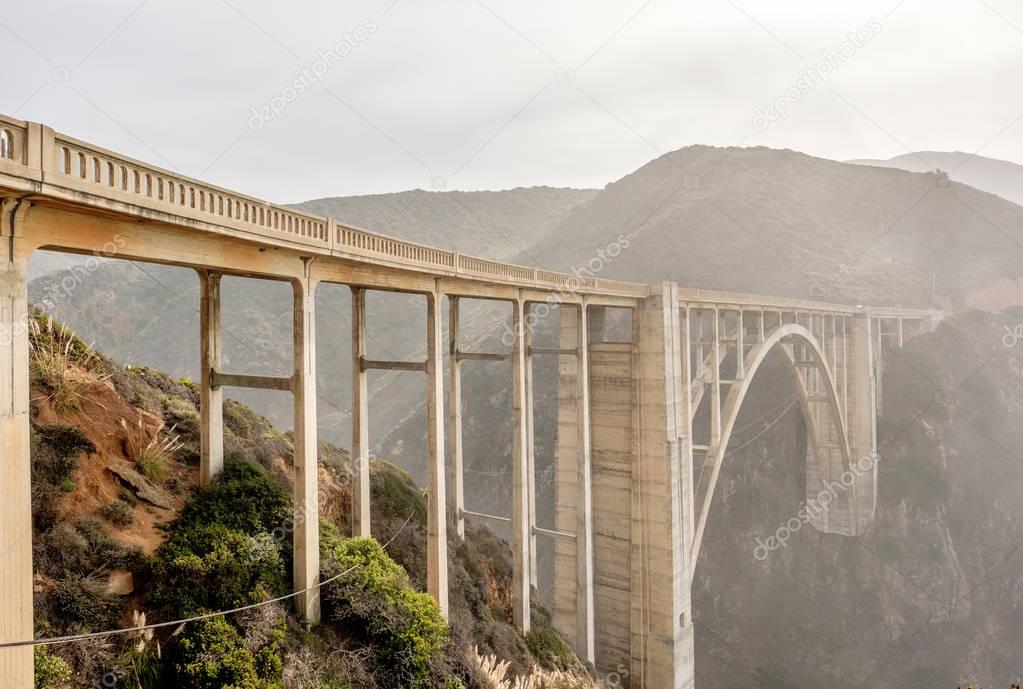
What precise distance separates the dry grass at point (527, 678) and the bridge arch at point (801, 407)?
8.11m

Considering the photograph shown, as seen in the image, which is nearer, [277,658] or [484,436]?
[277,658]

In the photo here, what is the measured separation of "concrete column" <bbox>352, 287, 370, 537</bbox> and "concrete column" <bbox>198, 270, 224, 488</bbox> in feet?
9.11

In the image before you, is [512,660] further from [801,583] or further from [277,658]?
[801,583]

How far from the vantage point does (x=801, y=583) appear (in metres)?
40.3

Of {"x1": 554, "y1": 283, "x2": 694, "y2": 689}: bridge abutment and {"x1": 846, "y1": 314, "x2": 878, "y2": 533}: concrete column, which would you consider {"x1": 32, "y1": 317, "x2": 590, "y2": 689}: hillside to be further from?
{"x1": 846, "y1": 314, "x2": 878, "y2": 533}: concrete column

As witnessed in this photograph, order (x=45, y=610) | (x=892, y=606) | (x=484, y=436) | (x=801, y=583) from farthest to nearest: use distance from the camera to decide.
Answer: (x=484, y=436)
(x=801, y=583)
(x=892, y=606)
(x=45, y=610)

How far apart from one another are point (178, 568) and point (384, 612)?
353 centimetres

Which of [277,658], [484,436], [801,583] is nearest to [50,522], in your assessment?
[277,658]

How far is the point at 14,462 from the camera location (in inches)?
215

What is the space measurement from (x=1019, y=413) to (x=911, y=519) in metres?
18.0

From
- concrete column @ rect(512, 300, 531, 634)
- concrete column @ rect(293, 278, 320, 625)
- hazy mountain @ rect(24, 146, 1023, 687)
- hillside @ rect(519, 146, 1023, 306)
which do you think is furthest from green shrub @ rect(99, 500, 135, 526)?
hillside @ rect(519, 146, 1023, 306)

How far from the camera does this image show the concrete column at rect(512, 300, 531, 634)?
16312mm

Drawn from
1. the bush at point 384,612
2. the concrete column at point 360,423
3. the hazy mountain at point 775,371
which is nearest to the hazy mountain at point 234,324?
the hazy mountain at point 775,371

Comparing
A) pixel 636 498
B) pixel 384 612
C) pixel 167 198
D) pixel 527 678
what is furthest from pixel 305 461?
pixel 636 498
